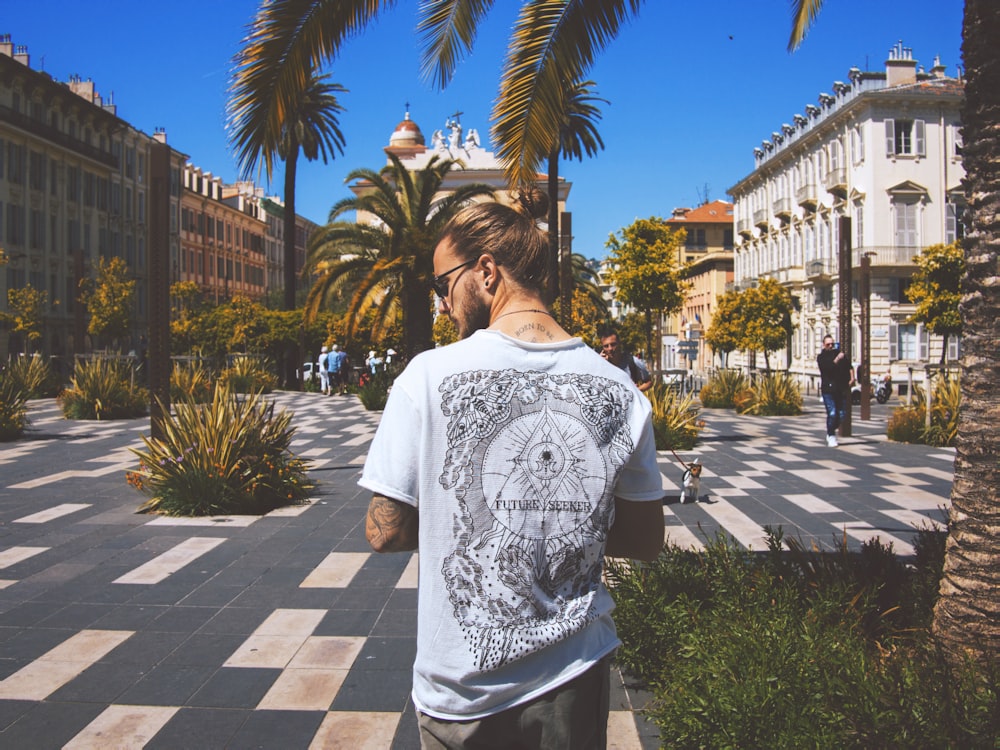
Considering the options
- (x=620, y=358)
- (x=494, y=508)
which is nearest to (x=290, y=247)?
(x=620, y=358)

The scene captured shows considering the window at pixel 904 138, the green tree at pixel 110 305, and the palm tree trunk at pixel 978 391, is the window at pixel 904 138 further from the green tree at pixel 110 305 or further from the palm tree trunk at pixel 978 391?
Answer: the palm tree trunk at pixel 978 391

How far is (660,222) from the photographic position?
27.1 meters

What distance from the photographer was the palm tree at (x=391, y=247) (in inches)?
892

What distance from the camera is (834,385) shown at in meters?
15.4

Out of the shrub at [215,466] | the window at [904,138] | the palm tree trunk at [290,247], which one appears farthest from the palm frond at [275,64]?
the window at [904,138]

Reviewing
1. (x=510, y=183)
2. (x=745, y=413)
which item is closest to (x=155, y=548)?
(x=510, y=183)

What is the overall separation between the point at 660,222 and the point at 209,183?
6107 centimetres

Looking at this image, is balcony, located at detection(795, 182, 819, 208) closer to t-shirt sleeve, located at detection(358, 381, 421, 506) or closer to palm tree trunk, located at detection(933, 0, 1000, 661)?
palm tree trunk, located at detection(933, 0, 1000, 661)

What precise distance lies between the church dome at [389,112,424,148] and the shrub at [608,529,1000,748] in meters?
75.3

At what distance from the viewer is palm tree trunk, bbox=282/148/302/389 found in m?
34.3

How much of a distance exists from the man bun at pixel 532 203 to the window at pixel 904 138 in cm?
4720

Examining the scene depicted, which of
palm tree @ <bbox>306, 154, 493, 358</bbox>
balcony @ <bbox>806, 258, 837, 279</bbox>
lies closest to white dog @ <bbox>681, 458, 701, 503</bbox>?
palm tree @ <bbox>306, 154, 493, 358</bbox>

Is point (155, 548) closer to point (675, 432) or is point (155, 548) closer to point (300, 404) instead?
point (675, 432)

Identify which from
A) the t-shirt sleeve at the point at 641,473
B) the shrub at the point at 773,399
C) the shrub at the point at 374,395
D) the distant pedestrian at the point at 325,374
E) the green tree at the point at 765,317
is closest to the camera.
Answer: the t-shirt sleeve at the point at 641,473
